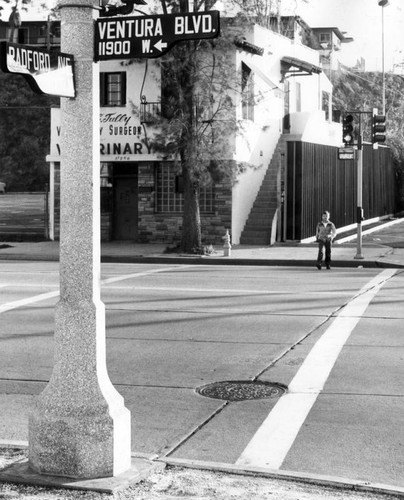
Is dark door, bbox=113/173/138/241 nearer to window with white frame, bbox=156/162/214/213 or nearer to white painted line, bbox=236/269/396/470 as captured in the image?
window with white frame, bbox=156/162/214/213

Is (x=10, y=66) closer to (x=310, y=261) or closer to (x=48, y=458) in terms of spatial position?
(x=48, y=458)

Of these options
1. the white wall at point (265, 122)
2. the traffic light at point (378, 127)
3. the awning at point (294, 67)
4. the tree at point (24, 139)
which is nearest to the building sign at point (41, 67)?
the traffic light at point (378, 127)

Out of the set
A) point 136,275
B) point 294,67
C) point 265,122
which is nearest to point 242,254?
point 136,275

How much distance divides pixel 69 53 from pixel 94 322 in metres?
1.74

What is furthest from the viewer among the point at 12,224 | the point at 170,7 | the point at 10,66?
the point at 12,224

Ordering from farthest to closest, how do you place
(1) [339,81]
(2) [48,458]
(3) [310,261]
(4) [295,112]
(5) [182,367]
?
1. (1) [339,81]
2. (4) [295,112]
3. (3) [310,261]
4. (5) [182,367]
5. (2) [48,458]

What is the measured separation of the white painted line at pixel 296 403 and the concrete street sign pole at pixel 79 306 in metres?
1.31

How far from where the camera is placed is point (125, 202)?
107 ft

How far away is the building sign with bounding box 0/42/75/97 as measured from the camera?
17.9 feet

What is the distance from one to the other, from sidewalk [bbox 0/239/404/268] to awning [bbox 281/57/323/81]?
24.8 feet

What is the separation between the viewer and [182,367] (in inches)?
412

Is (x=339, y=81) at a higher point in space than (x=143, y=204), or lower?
higher

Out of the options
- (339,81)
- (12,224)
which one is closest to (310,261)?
(12,224)

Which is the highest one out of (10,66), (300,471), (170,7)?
(170,7)
